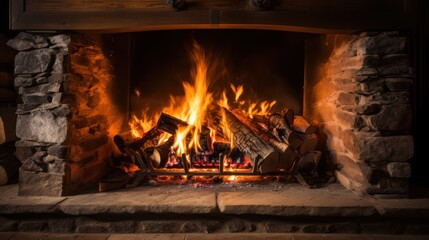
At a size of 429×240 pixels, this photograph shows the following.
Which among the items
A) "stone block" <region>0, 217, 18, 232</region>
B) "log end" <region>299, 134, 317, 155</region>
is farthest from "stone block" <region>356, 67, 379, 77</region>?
"stone block" <region>0, 217, 18, 232</region>

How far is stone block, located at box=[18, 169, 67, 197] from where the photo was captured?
2.96 m

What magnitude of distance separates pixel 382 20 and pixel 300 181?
1.44 m

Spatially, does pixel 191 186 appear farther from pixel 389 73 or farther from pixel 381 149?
pixel 389 73

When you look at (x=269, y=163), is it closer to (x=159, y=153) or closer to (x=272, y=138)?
(x=272, y=138)

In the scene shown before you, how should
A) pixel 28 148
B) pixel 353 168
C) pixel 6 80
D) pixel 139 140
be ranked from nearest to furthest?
1. pixel 28 148
2. pixel 353 168
3. pixel 139 140
4. pixel 6 80

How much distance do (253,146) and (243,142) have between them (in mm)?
106

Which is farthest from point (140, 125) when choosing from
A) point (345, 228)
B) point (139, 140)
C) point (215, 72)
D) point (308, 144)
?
point (345, 228)

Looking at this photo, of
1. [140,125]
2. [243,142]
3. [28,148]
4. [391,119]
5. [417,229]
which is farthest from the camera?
[140,125]

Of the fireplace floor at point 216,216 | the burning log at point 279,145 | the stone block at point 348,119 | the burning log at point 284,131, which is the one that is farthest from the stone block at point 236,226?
A: the stone block at point 348,119

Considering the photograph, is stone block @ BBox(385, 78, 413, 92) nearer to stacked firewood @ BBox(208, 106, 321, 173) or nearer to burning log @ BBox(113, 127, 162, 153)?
stacked firewood @ BBox(208, 106, 321, 173)

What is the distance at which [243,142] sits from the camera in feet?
11.0

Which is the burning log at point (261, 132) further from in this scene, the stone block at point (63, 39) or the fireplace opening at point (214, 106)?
the stone block at point (63, 39)

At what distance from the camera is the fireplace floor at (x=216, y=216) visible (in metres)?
2.71

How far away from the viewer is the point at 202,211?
107 inches
